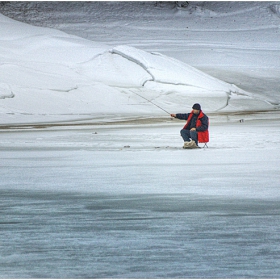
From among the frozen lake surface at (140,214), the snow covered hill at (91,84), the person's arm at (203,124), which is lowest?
the snow covered hill at (91,84)

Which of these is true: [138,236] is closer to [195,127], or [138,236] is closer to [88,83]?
[195,127]

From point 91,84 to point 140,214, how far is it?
30.3 m

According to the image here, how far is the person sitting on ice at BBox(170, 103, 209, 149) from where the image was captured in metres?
14.8

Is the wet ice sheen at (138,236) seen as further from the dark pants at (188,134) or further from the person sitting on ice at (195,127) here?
the dark pants at (188,134)

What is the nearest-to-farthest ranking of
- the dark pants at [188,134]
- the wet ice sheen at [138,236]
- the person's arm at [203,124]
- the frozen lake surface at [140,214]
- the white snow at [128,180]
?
1. the wet ice sheen at [138,236]
2. the frozen lake surface at [140,214]
3. the white snow at [128,180]
4. the person's arm at [203,124]
5. the dark pants at [188,134]

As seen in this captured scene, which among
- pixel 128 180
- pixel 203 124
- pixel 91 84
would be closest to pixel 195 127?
pixel 203 124

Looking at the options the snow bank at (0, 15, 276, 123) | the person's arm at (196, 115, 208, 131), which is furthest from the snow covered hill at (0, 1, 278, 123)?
the person's arm at (196, 115, 208, 131)

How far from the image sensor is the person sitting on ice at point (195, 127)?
14758 millimetres

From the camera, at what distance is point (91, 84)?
122 feet

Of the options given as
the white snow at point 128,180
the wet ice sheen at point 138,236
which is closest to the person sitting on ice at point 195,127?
the white snow at point 128,180

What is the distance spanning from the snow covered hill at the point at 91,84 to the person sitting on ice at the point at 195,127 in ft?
43.7

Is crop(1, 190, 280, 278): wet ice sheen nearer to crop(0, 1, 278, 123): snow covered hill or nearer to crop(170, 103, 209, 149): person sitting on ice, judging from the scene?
crop(170, 103, 209, 149): person sitting on ice

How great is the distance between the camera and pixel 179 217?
703cm

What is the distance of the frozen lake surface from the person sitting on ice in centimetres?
65
